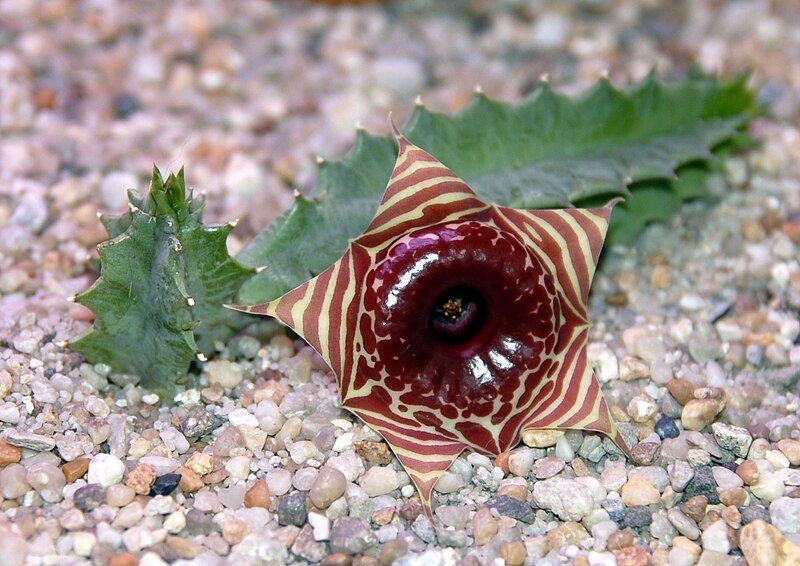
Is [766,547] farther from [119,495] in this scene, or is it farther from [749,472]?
[119,495]

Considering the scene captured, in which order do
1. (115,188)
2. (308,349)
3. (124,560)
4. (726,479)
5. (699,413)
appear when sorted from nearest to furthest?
1. (124,560)
2. (726,479)
3. (699,413)
4. (308,349)
5. (115,188)

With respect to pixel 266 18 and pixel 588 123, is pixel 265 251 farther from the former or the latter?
pixel 266 18

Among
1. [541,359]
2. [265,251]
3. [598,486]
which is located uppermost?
[265,251]

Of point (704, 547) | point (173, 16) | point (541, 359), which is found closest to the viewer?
point (704, 547)

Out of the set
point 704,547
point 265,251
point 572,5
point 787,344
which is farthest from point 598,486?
point 572,5

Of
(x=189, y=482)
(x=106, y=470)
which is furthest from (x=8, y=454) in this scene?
(x=189, y=482)

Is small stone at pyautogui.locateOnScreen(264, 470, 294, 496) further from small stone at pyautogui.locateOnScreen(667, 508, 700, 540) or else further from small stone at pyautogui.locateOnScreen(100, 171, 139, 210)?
small stone at pyautogui.locateOnScreen(100, 171, 139, 210)

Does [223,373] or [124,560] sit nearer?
[124,560]
